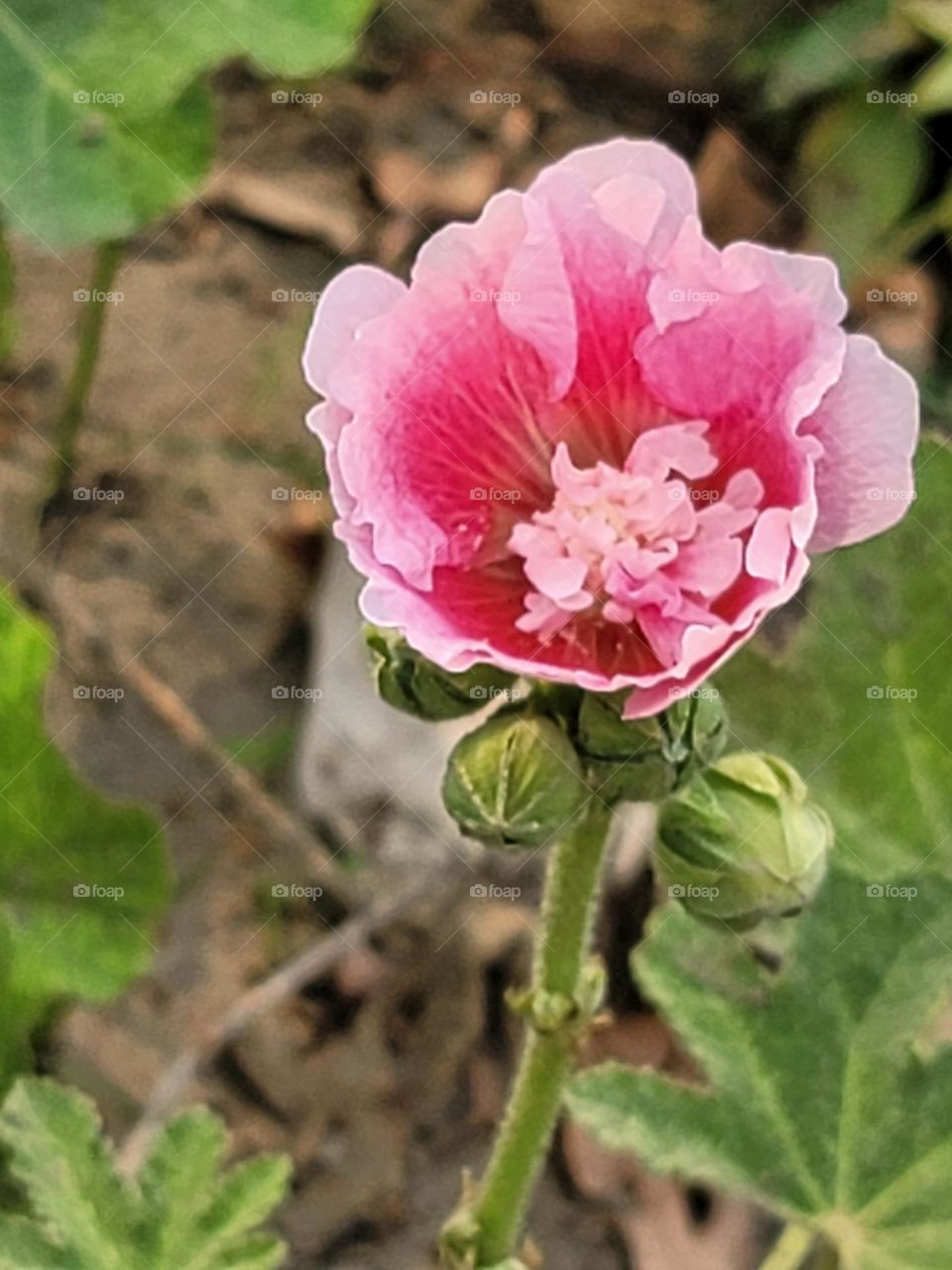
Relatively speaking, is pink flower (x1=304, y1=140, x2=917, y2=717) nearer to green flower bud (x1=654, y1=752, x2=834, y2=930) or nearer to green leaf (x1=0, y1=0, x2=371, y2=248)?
green flower bud (x1=654, y1=752, x2=834, y2=930)

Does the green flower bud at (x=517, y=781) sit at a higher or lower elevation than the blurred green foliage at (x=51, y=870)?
higher

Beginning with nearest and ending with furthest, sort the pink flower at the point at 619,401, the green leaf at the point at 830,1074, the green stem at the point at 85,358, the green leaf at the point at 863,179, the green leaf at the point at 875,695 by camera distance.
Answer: the pink flower at the point at 619,401, the green leaf at the point at 830,1074, the green leaf at the point at 875,695, the green stem at the point at 85,358, the green leaf at the point at 863,179

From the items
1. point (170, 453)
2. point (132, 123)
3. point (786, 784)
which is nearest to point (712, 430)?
point (786, 784)

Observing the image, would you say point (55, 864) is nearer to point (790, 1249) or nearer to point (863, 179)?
point (790, 1249)

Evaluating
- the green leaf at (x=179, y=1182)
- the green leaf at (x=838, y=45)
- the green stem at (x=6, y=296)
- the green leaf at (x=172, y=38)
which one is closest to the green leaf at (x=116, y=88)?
the green leaf at (x=172, y=38)

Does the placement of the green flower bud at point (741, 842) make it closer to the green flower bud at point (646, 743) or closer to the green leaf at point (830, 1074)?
the green flower bud at point (646, 743)

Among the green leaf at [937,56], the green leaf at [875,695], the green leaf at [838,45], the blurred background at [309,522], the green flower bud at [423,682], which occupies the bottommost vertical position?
the blurred background at [309,522]
